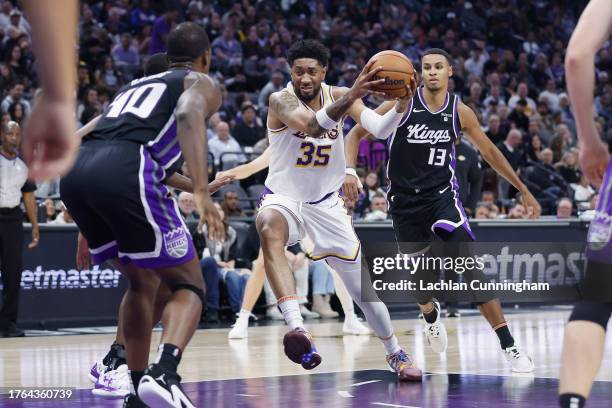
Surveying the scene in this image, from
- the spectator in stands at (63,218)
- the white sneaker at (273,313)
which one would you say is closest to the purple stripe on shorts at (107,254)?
the spectator in stands at (63,218)

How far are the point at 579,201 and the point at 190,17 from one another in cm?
730

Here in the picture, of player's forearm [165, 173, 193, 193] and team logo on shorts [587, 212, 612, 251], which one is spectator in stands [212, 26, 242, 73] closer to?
player's forearm [165, 173, 193, 193]

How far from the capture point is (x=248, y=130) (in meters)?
15.1

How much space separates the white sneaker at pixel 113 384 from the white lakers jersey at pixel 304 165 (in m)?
1.52

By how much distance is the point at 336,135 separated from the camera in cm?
648

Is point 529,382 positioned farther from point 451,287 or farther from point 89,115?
point 89,115

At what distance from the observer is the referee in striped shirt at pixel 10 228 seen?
9.94 meters

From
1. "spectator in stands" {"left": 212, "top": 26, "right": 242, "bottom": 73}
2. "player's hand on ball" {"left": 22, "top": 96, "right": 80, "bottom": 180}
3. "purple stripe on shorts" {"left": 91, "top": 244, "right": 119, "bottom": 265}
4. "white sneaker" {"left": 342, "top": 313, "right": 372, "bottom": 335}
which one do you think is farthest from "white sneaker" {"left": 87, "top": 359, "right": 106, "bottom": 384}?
"spectator in stands" {"left": 212, "top": 26, "right": 242, "bottom": 73}

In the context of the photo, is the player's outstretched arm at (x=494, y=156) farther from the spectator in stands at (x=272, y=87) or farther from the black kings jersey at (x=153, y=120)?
the spectator in stands at (x=272, y=87)

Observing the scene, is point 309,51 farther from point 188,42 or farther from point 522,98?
point 522,98

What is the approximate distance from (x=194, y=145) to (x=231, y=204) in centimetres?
791

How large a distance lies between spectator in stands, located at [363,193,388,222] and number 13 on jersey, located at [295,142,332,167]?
6.24 metres

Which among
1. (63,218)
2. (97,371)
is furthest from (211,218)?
(63,218)

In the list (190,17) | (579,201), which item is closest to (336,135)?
(579,201)
